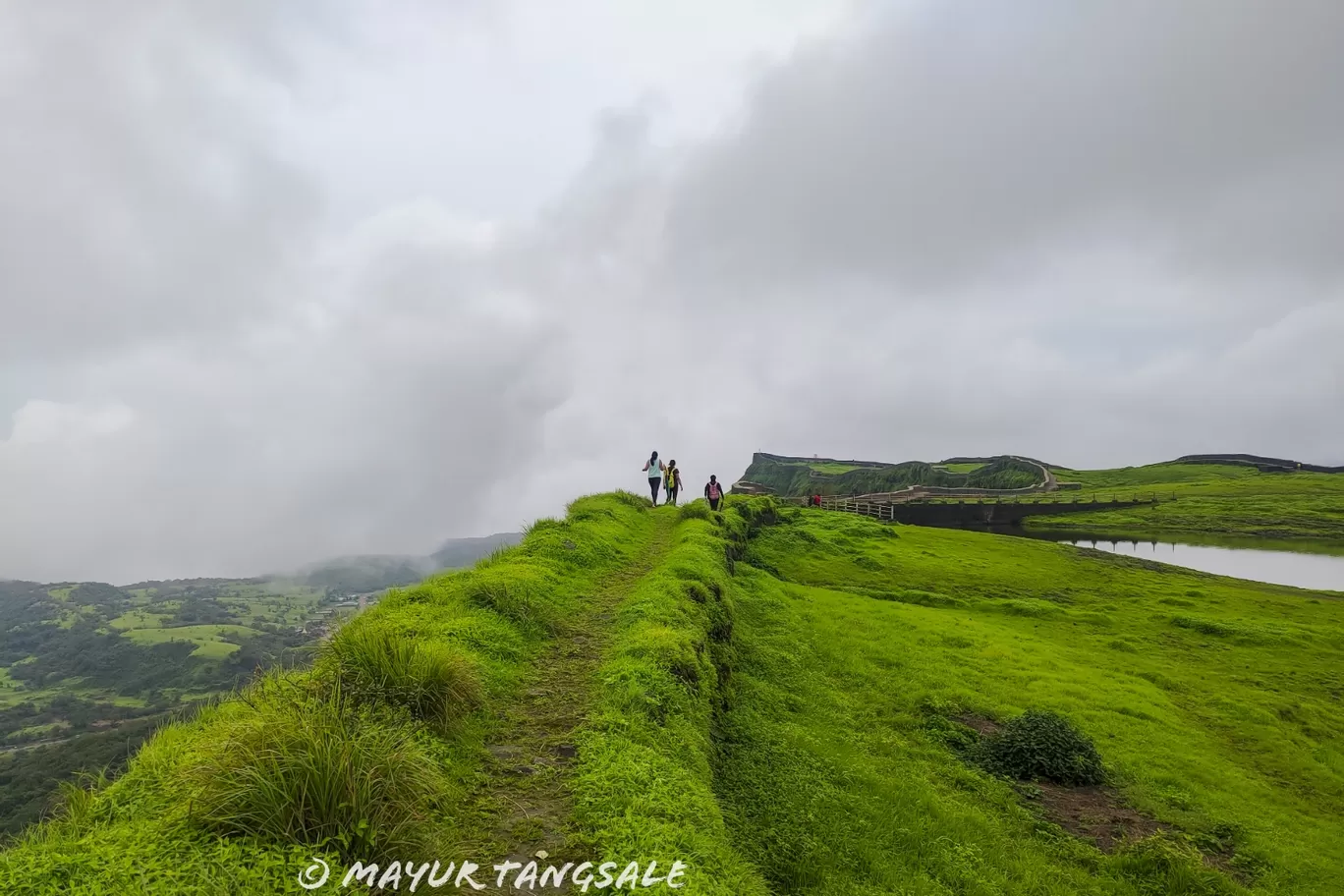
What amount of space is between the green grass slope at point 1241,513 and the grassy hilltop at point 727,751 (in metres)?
51.4

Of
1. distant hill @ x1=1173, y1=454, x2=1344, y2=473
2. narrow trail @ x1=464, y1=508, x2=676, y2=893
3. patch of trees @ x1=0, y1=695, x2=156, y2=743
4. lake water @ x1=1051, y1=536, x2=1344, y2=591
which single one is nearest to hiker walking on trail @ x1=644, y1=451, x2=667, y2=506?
narrow trail @ x1=464, y1=508, x2=676, y2=893

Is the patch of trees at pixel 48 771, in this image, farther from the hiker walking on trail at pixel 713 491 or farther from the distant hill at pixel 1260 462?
the distant hill at pixel 1260 462

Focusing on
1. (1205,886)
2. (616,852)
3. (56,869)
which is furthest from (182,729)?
(1205,886)

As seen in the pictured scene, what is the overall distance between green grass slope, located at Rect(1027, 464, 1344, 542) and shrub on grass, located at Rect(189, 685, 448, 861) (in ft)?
253

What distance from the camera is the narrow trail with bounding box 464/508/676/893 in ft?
18.8

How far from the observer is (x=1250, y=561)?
170 ft

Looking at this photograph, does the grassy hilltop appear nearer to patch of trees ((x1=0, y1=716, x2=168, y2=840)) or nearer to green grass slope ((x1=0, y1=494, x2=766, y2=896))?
green grass slope ((x1=0, y1=494, x2=766, y2=896))

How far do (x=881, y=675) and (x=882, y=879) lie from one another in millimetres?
8627

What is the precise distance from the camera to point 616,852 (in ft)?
18.1

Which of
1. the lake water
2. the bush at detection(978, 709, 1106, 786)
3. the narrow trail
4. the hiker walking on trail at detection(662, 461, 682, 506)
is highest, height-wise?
the hiker walking on trail at detection(662, 461, 682, 506)

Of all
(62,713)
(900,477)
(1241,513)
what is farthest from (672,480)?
(62,713)

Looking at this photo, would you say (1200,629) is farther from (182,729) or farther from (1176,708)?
(182,729)

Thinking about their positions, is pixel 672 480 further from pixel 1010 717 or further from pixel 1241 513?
pixel 1241 513

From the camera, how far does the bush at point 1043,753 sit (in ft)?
41.7
